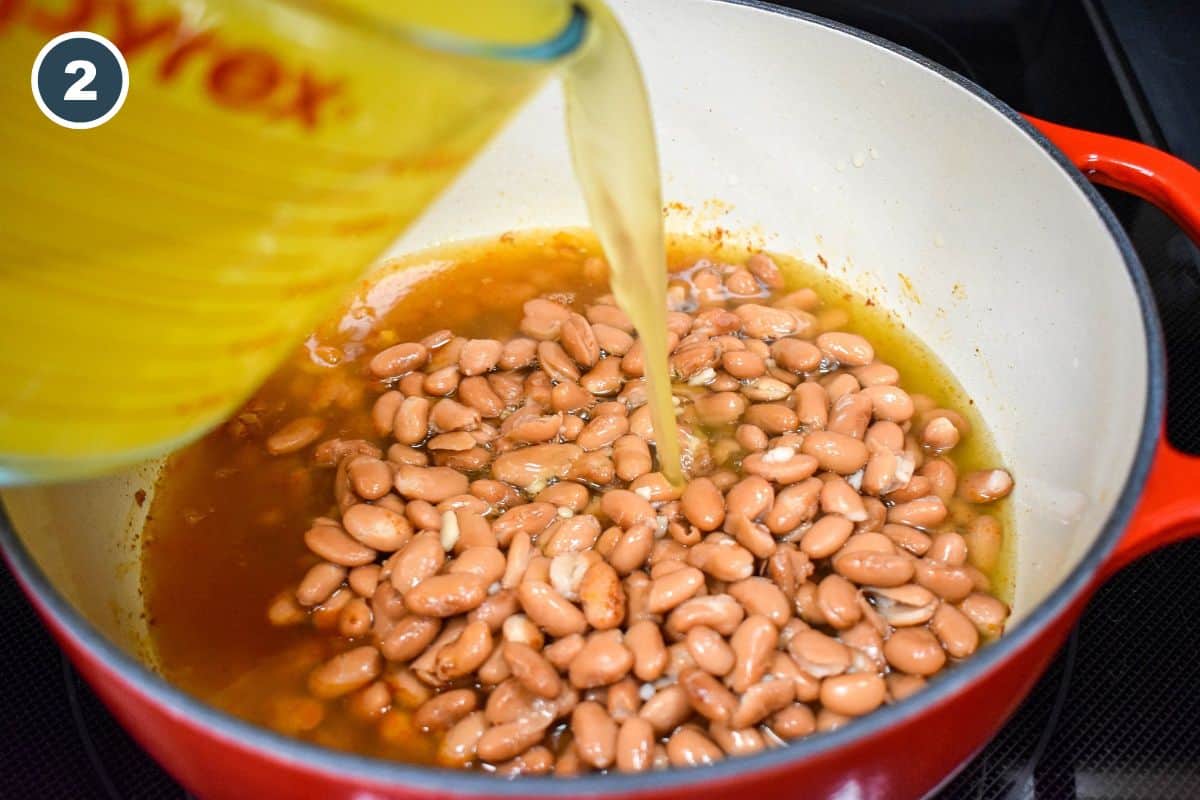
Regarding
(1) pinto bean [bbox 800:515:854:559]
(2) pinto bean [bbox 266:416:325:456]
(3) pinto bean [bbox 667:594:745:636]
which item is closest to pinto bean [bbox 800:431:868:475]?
(1) pinto bean [bbox 800:515:854:559]

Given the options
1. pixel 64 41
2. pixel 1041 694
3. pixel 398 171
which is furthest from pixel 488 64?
pixel 1041 694

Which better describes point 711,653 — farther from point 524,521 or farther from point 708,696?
point 524,521

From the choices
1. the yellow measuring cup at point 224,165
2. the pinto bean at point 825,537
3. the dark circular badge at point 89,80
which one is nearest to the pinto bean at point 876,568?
the pinto bean at point 825,537

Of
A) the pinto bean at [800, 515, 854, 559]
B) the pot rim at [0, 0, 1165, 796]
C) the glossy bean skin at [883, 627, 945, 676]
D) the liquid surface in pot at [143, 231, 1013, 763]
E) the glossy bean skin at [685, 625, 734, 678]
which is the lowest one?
the liquid surface in pot at [143, 231, 1013, 763]

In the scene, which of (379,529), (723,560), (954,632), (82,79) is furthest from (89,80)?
(954,632)

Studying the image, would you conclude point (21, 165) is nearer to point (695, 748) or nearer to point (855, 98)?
point (695, 748)

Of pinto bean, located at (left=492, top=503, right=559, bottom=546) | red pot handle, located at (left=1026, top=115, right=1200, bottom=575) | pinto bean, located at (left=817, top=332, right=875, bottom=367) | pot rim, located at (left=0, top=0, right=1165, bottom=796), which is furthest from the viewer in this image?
pinto bean, located at (left=817, top=332, right=875, bottom=367)

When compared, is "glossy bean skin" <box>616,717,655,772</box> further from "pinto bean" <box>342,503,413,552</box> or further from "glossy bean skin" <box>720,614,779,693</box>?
"pinto bean" <box>342,503,413,552</box>
